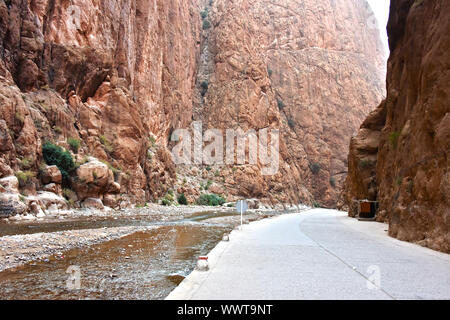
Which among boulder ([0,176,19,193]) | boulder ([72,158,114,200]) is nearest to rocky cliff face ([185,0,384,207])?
boulder ([72,158,114,200])

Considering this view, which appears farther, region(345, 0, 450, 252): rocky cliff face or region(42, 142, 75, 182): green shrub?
region(42, 142, 75, 182): green shrub

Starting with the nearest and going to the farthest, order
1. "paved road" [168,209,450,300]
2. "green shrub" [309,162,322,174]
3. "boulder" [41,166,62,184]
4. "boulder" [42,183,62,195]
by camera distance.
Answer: "paved road" [168,209,450,300] → "boulder" [42,183,62,195] → "boulder" [41,166,62,184] → "green shrub" [309,162,322,174]

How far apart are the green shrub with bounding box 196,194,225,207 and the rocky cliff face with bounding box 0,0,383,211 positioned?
151 cm

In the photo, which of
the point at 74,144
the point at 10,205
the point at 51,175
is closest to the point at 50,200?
the point at 51,175

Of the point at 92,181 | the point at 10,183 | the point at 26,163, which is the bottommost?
the point at 92,181

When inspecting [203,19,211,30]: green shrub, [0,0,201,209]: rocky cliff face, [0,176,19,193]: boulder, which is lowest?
[0,176,19,193]: boulder

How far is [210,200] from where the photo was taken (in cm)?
4366

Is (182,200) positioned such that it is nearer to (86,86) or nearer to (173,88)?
(86,86)

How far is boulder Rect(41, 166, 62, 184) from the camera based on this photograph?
19.1 metres

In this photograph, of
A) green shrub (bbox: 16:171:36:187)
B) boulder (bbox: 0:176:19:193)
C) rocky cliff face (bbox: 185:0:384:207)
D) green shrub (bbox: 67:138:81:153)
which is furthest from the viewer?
rocky cliff face (bbox: 185:0:384:207)

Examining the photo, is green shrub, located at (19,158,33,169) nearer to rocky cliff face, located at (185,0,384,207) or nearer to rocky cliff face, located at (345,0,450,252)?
rocky cliff face, located at (345,0,450,252)

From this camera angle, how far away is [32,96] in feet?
72.2

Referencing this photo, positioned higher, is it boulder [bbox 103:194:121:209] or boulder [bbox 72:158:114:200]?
boulder [bbox 72:158:114:200]

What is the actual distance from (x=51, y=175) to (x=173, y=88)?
113 feet
